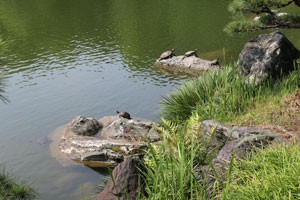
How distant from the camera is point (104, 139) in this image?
1449 cm

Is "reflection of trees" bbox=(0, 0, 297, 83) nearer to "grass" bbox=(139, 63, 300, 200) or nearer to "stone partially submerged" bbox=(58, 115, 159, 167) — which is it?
"stone partially submerged" bbox=(58, 115, 159, 167)

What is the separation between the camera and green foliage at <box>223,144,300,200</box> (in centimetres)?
492

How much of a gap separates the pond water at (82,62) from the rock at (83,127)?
3.59 ft

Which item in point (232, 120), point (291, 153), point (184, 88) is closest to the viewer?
point (291, 153)

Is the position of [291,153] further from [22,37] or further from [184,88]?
[22,37]

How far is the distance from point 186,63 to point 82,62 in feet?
21.3

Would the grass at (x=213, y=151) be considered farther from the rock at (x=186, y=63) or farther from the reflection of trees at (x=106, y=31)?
the reflection of trees at (x=106, y=31)

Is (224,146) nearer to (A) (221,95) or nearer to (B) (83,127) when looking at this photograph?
(A) (221,95)

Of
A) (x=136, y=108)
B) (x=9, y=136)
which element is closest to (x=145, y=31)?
(x=136, y=108)

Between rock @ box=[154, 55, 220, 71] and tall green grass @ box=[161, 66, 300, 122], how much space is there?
10555 mm

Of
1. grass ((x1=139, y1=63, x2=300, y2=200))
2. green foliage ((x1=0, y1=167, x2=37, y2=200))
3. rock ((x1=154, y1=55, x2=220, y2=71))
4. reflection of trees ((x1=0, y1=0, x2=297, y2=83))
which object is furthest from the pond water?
grass ((x1=139, y1=63, x2=300, y2=200))

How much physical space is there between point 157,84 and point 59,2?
28.3m

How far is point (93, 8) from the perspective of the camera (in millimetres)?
41469

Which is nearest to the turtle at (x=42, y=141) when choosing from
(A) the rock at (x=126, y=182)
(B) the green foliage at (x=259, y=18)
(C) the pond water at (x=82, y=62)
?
(C) the pond water at (x=82, y=62)
